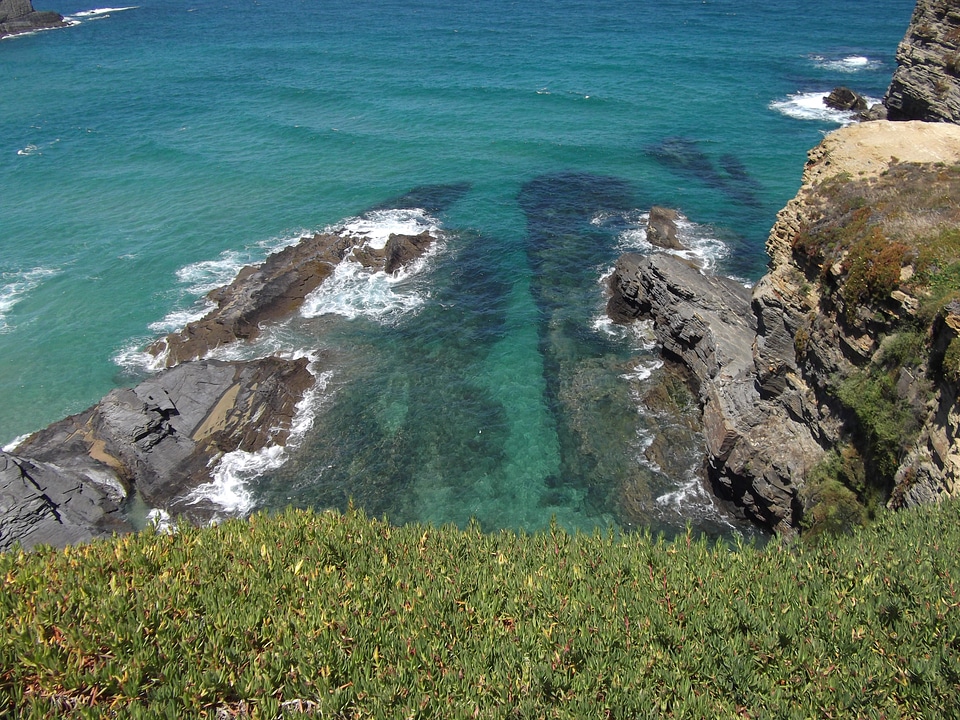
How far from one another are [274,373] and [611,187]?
114 ft

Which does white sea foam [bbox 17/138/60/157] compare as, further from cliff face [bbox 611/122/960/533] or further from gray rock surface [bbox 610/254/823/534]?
cliff face [bbox 611/122/960/533]

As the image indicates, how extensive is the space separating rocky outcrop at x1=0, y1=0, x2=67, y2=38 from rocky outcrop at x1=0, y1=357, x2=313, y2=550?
118215mm

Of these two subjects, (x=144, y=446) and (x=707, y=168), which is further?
(x=707, y=168)

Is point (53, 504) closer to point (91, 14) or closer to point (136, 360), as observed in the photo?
point (136, 360)

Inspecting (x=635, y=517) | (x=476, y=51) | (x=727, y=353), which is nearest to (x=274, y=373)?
(x=635, y=517)

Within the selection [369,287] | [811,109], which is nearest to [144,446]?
[369,287]

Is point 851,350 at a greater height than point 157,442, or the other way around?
point 851,350

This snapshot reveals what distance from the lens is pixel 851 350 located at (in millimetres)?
23484

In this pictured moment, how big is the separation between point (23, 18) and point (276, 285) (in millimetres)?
114749

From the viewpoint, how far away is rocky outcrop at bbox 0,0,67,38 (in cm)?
11519

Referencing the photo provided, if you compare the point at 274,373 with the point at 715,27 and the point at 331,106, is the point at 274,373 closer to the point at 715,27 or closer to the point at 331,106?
the point at 331,106

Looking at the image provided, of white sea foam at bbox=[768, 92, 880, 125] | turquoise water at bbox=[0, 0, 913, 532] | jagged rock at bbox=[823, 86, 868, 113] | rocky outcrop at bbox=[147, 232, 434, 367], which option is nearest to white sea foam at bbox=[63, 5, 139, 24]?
turquoise water at bbox=[0, 0, 913, 532]

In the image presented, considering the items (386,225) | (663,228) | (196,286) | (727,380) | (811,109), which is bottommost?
(196,286)

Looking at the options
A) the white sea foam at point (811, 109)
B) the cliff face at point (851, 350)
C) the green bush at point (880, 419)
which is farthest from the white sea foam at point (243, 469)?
the white sea foam at point (811, 109)
